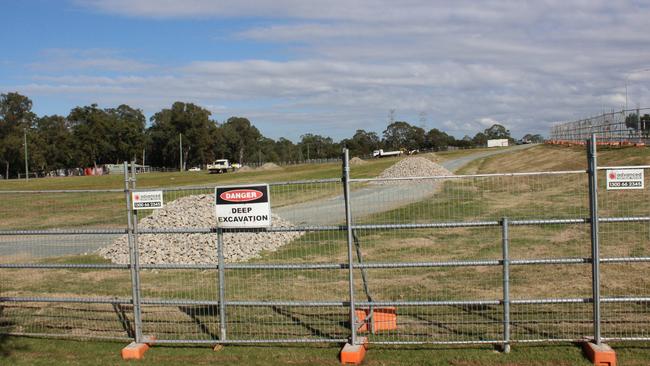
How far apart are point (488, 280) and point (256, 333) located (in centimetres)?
469

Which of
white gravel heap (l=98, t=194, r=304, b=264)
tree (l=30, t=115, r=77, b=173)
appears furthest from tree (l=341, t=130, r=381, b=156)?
white gravel heap (l=98, t=194, r=304, b=264)

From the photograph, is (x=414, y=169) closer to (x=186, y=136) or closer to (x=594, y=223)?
(x=594, y=223)

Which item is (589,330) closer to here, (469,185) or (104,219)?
(469,185)

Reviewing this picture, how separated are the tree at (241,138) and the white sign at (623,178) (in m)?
143

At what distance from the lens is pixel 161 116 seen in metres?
142

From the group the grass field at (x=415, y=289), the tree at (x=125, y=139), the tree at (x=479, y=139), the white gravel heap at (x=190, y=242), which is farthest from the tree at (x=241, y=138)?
the grass field at (x=415, y=289)

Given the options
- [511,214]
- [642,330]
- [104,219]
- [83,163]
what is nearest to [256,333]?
[642,330]

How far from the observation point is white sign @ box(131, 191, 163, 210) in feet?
25.7

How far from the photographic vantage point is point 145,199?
7895 millimetres

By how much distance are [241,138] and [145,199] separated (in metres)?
148

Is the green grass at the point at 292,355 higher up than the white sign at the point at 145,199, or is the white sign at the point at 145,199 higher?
the white sign at the point at 145,199

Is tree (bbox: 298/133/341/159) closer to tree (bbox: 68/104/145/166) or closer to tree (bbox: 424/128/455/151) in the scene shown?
tree (bbox: 424/128/455/151)

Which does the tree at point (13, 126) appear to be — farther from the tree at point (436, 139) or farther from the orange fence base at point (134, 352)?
the orange fence base at point (134, 352)

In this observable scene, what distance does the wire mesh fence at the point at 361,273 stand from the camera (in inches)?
298
